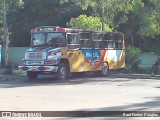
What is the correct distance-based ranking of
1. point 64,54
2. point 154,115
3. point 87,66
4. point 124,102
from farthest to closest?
point 87,66 < point 64,54 < point 124,102 < point 154,115

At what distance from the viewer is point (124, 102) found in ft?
45.8

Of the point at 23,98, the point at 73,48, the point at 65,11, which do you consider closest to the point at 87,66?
the point at 73,48

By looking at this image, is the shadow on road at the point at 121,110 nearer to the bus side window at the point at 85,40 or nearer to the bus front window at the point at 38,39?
the bus front window at the point at 38,39

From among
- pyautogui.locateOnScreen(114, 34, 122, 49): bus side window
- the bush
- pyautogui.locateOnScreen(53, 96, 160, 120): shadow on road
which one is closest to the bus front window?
pyautogui.locateOnScreen(114, 34, 122, 49): bus side window

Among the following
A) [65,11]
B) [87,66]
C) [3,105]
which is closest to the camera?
[3,105]

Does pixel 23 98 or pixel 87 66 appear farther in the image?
pixel 87 66

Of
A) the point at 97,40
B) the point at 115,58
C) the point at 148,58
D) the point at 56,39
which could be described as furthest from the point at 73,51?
the point at 148,58

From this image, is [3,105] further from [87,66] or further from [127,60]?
[127,60]

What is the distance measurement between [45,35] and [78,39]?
2048 millimetres

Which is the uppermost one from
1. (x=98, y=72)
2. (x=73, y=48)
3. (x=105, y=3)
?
(x=105, y=3)

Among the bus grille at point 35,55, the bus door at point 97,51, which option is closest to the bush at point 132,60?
the bus door at point 97,51

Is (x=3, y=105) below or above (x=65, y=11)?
below

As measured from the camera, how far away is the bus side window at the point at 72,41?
23.9m

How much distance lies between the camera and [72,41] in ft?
79.7
